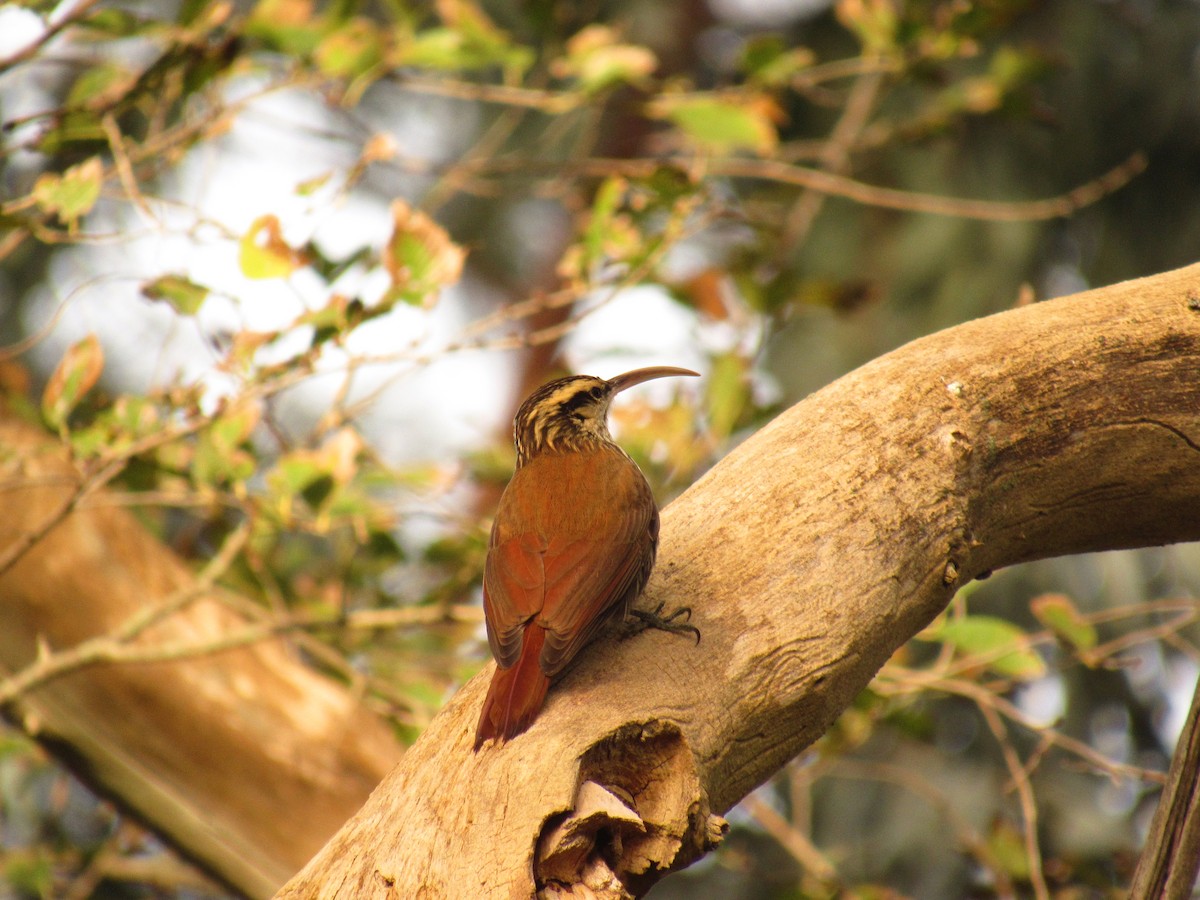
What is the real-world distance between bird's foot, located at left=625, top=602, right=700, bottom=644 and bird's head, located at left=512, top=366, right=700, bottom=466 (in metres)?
0.93

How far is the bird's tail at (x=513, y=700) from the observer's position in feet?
6.82

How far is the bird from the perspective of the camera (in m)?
2.16

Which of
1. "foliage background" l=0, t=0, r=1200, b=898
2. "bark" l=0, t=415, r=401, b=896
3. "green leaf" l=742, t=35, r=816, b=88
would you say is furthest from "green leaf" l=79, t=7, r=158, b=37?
"green leaf" l=742, t=35, r=816, b=88

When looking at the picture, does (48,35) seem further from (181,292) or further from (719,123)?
(719,123)

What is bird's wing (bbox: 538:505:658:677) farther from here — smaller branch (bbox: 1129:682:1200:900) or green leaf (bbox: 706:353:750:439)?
green leaf (bbox: 706:353:750:439)

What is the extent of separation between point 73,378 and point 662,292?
1.87 m

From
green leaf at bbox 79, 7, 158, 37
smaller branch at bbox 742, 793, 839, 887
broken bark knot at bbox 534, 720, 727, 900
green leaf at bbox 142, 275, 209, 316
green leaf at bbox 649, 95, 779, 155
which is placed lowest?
smaller branch at bbox 742, 793, 839, 887

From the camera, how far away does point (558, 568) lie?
2508 millimetres

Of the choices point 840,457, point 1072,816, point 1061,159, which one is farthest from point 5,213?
point 1061,159

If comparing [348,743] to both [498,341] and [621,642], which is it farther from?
[621,642]

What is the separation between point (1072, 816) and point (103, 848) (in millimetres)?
4803

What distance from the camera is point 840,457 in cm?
237

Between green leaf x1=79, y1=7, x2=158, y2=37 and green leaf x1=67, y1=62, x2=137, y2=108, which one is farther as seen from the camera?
green leaf x1=67, y1=62, x2=137, y2=108

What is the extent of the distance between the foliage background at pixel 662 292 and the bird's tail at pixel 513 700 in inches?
44.8
